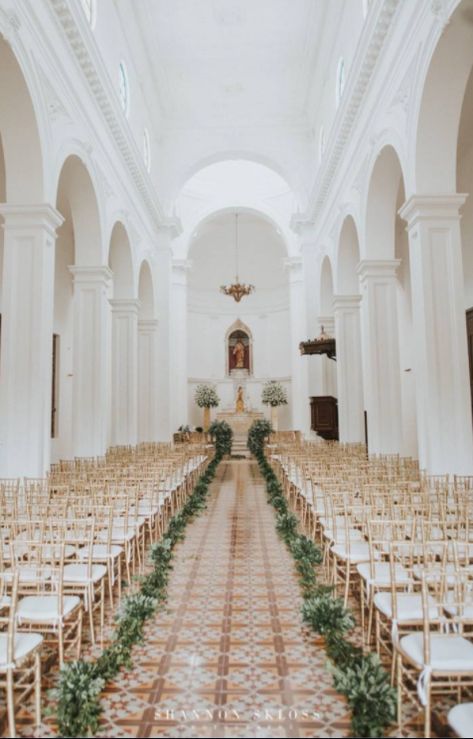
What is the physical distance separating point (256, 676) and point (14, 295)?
712 cm

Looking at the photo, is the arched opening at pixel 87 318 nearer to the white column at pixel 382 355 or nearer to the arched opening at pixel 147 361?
the white column at pixel 382 355

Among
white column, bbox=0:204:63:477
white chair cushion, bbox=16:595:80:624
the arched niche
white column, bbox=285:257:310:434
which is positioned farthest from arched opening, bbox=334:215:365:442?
the arched niche

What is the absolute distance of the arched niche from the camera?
105 feet

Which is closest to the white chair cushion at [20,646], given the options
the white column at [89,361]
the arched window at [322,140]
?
the white column at [89,361]

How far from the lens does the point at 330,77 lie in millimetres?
17109

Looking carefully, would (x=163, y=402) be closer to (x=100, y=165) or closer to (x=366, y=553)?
(x=100, y=165)

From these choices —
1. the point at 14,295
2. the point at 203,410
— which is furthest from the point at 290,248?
the point at 14,295

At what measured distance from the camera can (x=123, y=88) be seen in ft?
50.9

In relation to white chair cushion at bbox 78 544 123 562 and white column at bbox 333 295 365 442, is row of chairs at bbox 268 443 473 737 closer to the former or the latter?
white chair cushion at bbox 78 544 123 562

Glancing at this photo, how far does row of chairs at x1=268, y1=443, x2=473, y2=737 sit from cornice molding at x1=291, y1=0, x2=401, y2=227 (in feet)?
25.9

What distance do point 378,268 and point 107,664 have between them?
419 inches

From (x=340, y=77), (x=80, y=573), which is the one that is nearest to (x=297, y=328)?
(x=340, y=77)

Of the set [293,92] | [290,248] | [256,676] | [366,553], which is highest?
[293,92]

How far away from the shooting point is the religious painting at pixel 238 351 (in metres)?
31.9
